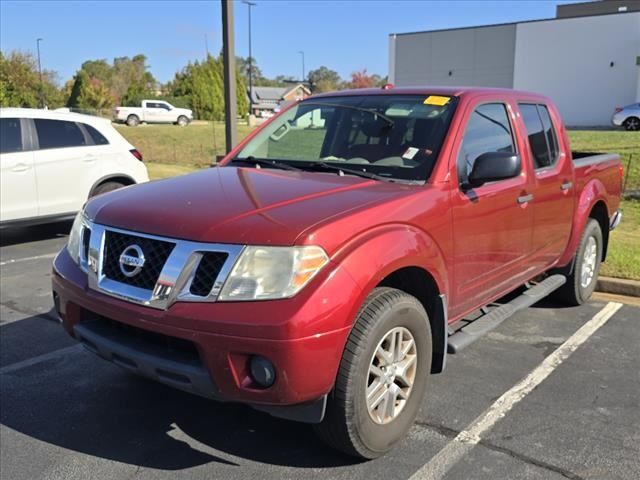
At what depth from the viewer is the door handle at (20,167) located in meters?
7.91

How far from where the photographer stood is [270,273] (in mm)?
2666

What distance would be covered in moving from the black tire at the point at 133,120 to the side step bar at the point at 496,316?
42634 mm

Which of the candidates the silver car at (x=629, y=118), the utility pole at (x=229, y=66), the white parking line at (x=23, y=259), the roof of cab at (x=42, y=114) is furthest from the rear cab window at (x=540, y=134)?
the silver car at (x=629, y=118)

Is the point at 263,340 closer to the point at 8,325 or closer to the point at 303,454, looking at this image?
the point at 303,454

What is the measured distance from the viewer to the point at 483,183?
12.4ft

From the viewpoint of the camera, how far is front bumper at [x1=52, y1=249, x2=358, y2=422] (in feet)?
8.45

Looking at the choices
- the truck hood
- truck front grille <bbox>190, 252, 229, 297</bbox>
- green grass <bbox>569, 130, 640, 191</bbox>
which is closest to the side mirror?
the truck hood

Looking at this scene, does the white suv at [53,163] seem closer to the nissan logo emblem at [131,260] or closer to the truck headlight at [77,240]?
the truck headlight at [77,240]

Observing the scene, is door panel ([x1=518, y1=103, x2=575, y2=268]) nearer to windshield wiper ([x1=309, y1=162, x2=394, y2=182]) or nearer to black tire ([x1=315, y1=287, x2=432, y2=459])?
windshield wiper ([x1=309, y1=162, x2=394, y2=182])

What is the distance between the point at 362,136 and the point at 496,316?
146 cm

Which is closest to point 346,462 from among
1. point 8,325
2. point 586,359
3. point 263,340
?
point 263,340

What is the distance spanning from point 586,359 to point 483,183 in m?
1.69

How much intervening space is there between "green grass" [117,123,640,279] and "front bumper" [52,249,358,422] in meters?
1.77

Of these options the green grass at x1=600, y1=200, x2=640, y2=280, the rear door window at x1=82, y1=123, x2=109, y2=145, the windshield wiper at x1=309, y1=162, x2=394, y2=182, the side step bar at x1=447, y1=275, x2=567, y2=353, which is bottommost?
the green grass at x1=600, y1=200, x2=640, y2=280
